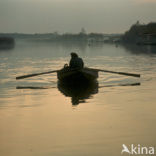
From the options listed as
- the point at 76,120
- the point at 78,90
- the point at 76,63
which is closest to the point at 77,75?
the point at 76,63

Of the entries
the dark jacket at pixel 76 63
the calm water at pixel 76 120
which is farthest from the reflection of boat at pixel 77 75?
the calm water at pixel 76 120

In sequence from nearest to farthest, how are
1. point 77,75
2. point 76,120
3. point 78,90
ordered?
point 76,120, point 78,90, point 77,75

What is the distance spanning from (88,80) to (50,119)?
44.8 ft

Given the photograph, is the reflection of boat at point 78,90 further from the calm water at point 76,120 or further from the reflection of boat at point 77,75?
the reflection of boat at point 77,75

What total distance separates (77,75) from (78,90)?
1985 millimetres

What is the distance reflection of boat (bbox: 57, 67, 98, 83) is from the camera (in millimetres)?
30352

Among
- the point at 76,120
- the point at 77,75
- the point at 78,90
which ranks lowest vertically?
the point at 78,90

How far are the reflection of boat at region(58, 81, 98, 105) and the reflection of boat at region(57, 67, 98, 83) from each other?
1.45ft

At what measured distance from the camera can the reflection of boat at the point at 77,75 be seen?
3035 cm

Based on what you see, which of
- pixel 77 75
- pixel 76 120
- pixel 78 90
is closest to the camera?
pixel 76 120

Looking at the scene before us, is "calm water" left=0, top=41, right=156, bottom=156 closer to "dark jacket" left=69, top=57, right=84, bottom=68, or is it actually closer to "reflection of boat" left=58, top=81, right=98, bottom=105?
"reflection of boat" left=58, top=81, right=98, bottom=105

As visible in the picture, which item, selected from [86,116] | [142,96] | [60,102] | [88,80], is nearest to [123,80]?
[88,80]

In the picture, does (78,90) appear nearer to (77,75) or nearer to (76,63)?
(77,75)

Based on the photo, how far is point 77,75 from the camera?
100 feet
